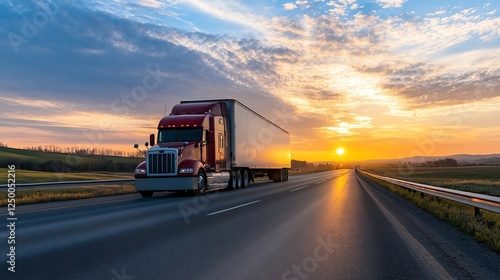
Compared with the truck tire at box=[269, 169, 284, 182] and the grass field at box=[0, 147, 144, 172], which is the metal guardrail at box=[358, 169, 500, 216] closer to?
the truck tire at box=[269, 169, 284, 182]

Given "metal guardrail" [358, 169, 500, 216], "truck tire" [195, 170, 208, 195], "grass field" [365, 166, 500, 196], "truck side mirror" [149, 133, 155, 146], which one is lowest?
"grass field" [365, 166, 500, 196]

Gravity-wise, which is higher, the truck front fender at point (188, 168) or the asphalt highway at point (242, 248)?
the truck front fender at point (188, 168)

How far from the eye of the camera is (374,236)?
821cm

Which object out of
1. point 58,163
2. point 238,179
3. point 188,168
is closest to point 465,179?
point 238,179

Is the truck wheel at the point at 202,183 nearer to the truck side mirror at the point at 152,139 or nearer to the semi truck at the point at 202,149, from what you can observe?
the semi truck at the point at 202,149

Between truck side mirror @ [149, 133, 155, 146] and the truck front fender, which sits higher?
truck side mirror @ [149, 133, 155, 146]

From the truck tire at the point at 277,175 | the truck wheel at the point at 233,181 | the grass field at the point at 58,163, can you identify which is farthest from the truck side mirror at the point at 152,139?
the grass field at the point at 58,163

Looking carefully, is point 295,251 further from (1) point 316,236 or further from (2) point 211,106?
(2) point 211,106

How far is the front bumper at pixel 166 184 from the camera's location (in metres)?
17.7

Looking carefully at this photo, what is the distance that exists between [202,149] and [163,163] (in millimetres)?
2635

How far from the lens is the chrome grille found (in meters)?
17.9

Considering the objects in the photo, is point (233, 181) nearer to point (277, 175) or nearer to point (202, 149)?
point (202, 149)

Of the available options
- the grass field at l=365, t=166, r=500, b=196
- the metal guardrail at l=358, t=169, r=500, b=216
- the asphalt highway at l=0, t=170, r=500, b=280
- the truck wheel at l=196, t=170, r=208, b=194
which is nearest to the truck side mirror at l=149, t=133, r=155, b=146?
the truck wheel at l=196, t=170, r=208, b=194

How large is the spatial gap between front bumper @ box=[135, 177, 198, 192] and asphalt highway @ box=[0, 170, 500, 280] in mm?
6460
